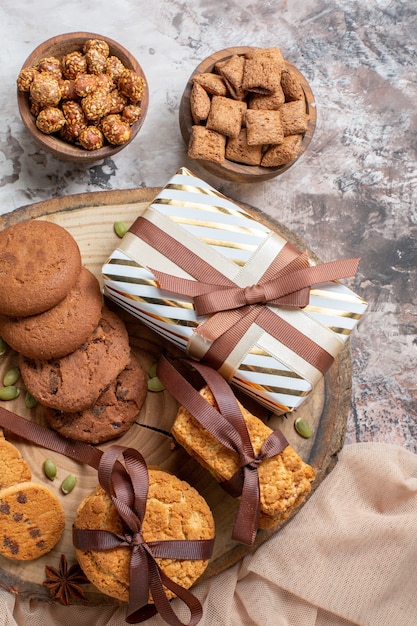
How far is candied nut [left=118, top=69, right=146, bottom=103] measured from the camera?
9.16 ft

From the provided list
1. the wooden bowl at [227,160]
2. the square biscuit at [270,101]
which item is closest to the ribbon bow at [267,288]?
the wooden bowl at [227,160]

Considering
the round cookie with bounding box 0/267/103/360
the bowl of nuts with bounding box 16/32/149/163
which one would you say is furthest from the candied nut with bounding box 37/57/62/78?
the round cookie with bounding box 0/267/103/360

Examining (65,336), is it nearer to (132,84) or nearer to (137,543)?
(137,543)

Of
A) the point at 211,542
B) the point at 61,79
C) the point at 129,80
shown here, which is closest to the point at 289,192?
the point at 129,80

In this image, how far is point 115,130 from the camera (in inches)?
108

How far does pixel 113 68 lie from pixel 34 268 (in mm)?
959

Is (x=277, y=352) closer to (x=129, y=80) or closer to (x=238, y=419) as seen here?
(x=238, y=419)

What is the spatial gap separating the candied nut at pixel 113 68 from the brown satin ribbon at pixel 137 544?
5.02 feet

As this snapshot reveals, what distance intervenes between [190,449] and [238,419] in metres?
0.25

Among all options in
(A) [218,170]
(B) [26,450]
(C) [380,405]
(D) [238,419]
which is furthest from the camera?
(C) [380,405]

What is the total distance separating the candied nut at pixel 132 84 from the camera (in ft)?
9.16

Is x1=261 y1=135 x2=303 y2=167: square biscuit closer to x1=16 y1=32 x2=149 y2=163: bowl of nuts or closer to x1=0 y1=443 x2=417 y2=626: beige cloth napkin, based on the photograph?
x1=16 y1=32 x2=149 y2=163: bowl of nuts

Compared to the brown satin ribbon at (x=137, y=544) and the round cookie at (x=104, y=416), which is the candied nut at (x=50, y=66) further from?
the brown satin ribbon at (x=137, y=544)

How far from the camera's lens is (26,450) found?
2734 millimetres
